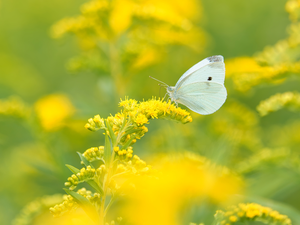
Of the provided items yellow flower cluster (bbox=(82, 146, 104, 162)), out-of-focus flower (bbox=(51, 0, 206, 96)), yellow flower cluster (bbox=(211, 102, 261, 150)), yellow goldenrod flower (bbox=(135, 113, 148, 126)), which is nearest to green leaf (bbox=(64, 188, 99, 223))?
yellow flower cluster (bbox=(82, 146, 104, 162))

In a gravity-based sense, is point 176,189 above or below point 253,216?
above

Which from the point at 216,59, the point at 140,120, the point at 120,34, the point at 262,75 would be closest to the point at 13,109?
the point at 120,34

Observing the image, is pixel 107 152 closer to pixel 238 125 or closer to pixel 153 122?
pixel 238 125

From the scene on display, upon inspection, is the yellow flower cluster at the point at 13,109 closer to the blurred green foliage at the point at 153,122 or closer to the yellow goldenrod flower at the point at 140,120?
the blurred green foliage at the point at 153,122

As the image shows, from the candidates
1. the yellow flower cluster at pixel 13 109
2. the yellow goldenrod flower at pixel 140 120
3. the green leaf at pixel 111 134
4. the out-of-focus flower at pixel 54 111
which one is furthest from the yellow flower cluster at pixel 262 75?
the yellow flower cluster at pixel 13 109

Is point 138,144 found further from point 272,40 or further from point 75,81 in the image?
point 272,40

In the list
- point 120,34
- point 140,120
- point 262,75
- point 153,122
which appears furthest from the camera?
point 153,122
